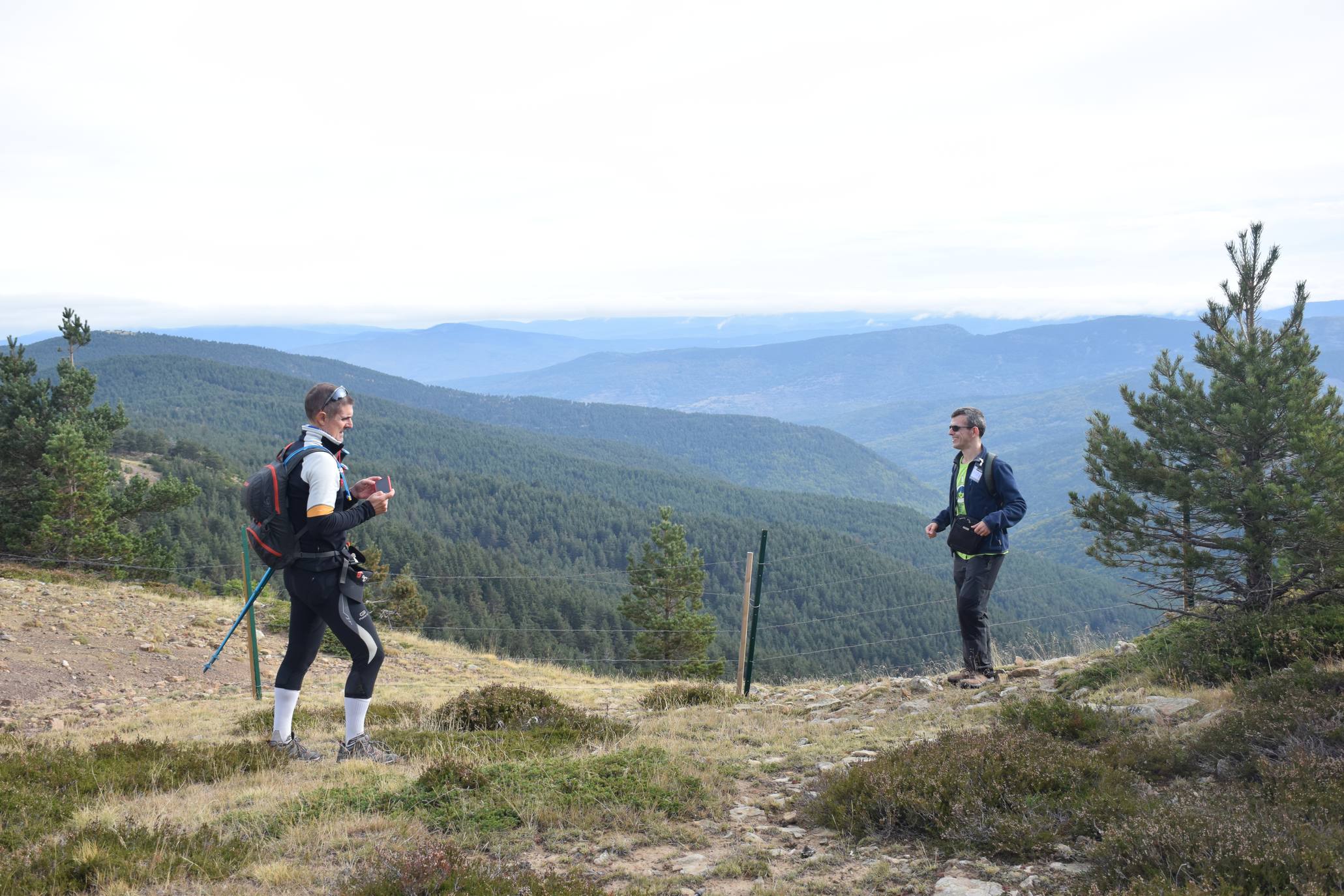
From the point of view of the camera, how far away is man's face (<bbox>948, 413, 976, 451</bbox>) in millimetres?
7484

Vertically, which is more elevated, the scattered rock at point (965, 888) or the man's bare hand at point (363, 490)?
the man's bare hand at point (363, 490)

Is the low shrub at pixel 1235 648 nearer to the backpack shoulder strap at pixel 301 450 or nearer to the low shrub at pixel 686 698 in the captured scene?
the low shrub at pixel 686 698

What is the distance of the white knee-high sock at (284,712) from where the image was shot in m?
6.11

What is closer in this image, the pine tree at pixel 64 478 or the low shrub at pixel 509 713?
the low shrub at pixel 509 713

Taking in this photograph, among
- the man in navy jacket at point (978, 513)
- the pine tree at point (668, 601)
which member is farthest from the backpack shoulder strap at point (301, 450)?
the pine tree at point (668, 601)

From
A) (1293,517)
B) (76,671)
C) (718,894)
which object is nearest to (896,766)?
(718,894)

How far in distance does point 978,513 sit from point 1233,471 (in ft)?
7.46

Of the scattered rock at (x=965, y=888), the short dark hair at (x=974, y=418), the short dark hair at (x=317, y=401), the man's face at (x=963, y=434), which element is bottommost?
the scattered rock at (x=965, y=888)

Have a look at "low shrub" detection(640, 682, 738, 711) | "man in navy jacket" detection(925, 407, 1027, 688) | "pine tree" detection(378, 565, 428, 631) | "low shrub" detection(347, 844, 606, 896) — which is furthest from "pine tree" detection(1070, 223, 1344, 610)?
"pine tree" detection(378, 565, 428, 631)

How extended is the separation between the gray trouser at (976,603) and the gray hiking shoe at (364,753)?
4.97 meters

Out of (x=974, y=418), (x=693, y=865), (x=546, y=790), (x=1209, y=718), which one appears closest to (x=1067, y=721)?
(x=1209, y=718)

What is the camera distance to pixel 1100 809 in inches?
157

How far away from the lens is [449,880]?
3.40 m

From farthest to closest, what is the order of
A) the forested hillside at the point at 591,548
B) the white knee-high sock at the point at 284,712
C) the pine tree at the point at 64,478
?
the forested hillside at the point at 591,548, the pine tree at the point at 64,478, the white knee-high sock at the point at 284,712
